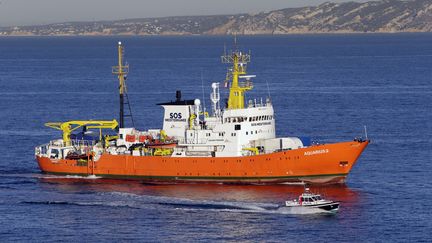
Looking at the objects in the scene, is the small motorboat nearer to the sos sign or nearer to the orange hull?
the orange hull

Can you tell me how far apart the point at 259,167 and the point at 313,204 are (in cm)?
1065

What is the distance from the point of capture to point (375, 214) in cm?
6738

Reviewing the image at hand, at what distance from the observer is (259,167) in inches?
3046

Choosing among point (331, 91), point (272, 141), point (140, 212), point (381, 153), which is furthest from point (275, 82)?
point (140, 212)

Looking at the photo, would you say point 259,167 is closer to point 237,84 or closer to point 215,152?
point 215,152

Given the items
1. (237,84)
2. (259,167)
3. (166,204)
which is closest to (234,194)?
(259,167)

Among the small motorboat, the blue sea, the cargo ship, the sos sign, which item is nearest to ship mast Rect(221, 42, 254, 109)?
the cargo ship

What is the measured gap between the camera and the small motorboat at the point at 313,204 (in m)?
67.2

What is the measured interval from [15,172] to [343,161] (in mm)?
24710

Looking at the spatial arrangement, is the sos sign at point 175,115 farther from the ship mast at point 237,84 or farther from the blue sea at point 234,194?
the blue sea at point 234,194

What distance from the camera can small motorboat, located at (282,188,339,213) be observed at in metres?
67.2

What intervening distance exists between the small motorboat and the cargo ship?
9.09 metres

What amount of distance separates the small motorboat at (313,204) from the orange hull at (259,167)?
899 cm

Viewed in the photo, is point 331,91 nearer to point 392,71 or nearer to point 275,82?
point 275,82
